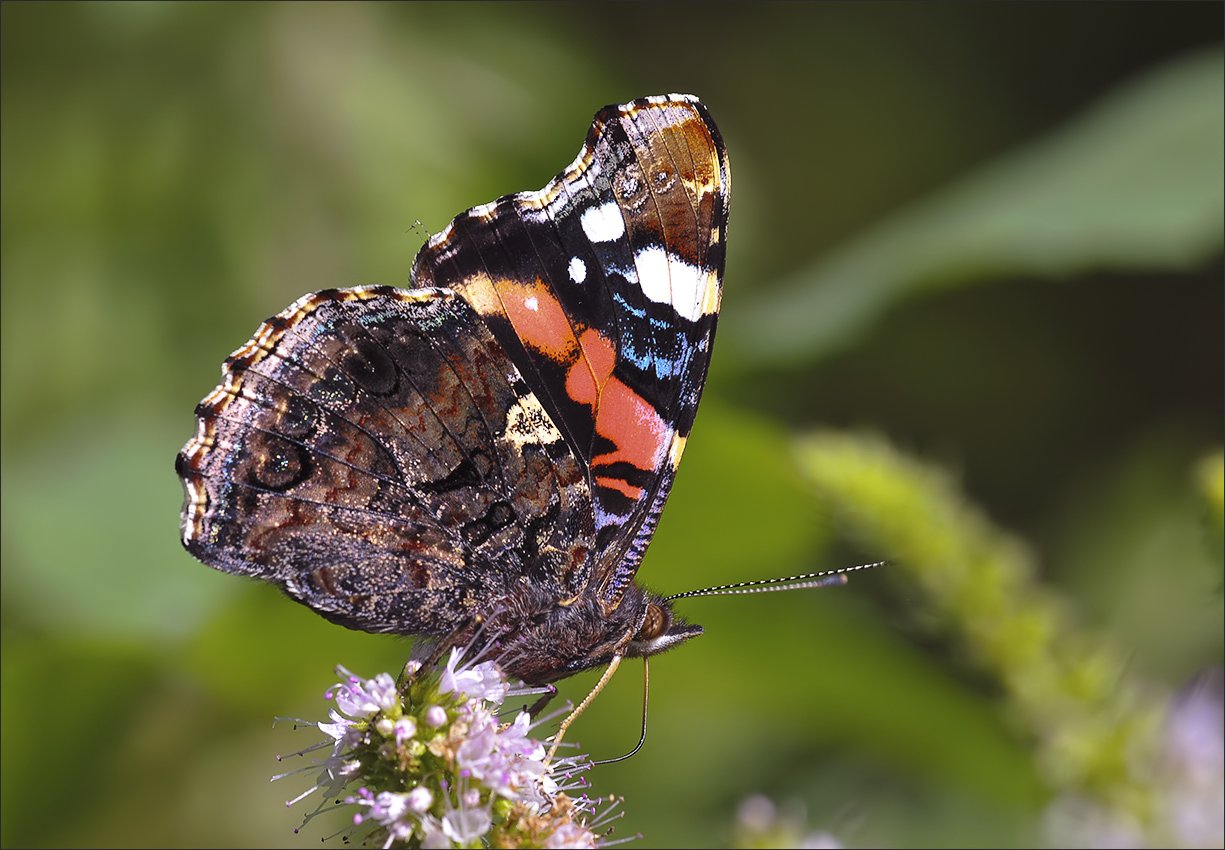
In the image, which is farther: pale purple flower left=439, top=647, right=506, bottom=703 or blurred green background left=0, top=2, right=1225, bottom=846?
blurred green background left=0, top=2, right=1225, bottom=846

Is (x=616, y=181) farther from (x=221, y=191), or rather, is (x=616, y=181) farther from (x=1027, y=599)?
(x=221, y=191)

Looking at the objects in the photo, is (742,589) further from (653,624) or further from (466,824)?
(466,824)

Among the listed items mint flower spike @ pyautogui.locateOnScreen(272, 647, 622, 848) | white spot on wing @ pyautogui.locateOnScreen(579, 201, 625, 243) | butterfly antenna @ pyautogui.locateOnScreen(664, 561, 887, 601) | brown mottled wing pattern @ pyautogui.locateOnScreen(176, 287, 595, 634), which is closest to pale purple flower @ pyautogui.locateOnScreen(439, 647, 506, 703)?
mint flower spike @ pyautogui.locateOnScreen(272, 647, 622, 848)

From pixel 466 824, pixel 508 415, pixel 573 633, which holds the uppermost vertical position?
pixel 508 415

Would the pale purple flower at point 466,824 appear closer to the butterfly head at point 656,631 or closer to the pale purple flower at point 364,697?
the pale purple flower at point 364,697

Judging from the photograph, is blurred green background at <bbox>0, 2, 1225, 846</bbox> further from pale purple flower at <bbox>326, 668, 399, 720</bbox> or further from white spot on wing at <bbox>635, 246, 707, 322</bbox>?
pale purple flower at <bbox>326, 668, 399, 720</bbox>

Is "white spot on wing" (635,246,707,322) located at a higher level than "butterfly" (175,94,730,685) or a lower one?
higher

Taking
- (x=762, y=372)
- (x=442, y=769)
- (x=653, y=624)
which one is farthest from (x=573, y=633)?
(x=762, y=372)
